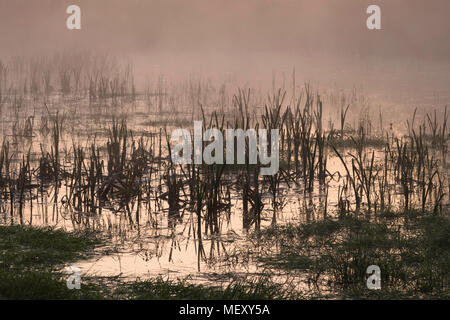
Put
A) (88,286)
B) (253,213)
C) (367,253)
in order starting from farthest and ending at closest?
(253,213), (367,253), (88,286)

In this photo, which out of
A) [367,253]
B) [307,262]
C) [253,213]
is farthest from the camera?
[253,213]

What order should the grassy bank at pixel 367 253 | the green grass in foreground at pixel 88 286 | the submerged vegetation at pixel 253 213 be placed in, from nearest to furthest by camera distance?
the green grass in foreground at pixel 88 286, the grassy bank at pixel 367 253, the submerged vegetation at pixel 253 213

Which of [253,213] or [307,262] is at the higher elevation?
[253,213]

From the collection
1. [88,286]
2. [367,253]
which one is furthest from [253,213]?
[88,286]

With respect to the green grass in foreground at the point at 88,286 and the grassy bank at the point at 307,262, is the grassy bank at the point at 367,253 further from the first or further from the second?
the green grass in foreground at the point at 88,286

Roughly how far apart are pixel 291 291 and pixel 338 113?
8204mm

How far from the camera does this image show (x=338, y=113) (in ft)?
44.2

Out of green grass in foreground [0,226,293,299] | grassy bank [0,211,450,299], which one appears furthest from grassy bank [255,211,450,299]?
green grass in foreground [0,226,293,299]

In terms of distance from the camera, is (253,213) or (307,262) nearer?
(307,262)

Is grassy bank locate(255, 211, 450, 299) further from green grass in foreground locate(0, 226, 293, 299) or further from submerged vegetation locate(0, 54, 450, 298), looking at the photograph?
green grass in foreground locate(0, 226, 293, 299)

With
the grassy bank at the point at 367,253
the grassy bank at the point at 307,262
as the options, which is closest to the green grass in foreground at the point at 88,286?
the grassy bank at the point at 307,262

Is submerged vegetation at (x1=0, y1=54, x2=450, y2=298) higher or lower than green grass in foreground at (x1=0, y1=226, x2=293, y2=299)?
higher

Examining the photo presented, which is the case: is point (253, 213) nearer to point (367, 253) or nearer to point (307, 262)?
point (307, 262)

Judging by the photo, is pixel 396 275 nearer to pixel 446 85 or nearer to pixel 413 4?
pixel 446 85
